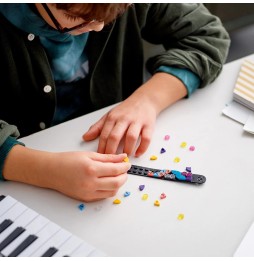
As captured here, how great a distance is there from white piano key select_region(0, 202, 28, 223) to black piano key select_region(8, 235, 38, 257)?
0.05 m

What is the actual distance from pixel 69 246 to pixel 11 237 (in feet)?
0.29

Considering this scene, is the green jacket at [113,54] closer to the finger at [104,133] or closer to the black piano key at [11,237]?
the finger at [104,133]

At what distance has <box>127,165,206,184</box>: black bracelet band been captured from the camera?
68 cm

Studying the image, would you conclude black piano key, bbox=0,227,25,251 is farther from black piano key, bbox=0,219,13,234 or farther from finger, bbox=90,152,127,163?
finger, bbox=90,152,127,163

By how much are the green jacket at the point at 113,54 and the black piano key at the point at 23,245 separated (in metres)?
0.40

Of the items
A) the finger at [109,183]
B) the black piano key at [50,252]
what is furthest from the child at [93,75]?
the black piano key at [50,252]

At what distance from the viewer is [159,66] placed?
91 cm

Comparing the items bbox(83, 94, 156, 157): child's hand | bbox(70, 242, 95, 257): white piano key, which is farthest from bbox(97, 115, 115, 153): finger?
bbox(70, 242, 95, 257): white piano key

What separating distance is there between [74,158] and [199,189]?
220mm

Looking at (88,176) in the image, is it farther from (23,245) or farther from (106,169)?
(23,245)

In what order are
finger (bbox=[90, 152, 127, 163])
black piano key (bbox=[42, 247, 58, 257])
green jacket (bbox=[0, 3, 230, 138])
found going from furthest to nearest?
green jacket (bbox=[0, 3, 230, 138]) → finger (bbox=[90, 152, 127, 163]) → black piano key (bbox=[42, 247, 58, 257])

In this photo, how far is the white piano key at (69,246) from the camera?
0.57 meters

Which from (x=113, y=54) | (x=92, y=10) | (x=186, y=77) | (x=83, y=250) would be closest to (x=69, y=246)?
(x=83, y=250)

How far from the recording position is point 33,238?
59 cm
